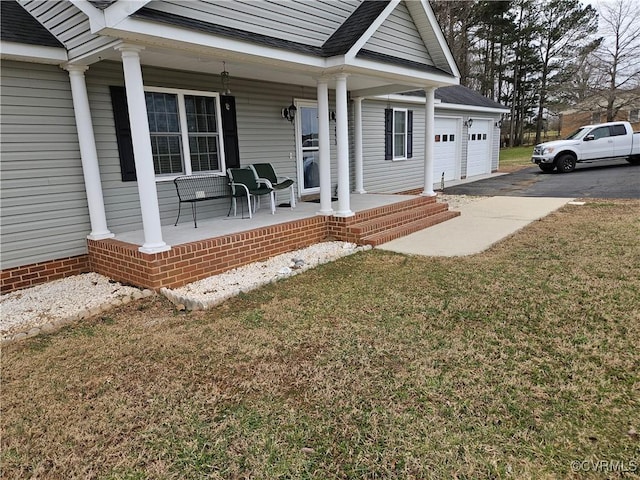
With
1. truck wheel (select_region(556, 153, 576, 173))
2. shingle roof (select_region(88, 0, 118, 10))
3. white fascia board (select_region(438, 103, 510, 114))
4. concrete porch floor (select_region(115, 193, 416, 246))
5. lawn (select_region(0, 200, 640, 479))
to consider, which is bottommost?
lawn (select_region(0, 200, 640, 479))

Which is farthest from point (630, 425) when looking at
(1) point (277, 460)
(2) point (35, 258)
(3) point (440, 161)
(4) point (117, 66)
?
(3) point (440, 161)

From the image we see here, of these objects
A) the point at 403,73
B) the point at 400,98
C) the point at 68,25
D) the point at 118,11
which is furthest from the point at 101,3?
the point at 400,98

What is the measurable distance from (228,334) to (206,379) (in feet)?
2.23

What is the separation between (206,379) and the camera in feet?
9.13

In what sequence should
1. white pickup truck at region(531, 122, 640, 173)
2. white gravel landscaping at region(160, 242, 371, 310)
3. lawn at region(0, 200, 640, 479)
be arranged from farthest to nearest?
white pickup truck at region(531, 122, 640, 173) → white gravel landscaping at region(160, 242, 371, 310) → lawn at region(0, 200, 640, 479)

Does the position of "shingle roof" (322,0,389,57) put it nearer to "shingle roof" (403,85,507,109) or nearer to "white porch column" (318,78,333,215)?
"white porch column" (318,78,333,215)

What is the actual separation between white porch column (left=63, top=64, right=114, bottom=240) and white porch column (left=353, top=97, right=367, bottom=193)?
216 inches

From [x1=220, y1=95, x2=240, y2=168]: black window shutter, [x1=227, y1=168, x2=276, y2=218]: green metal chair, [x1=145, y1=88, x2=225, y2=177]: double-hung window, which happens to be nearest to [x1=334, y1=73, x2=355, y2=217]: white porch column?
[x1=227, y1=168, x2=276, y2=218]: green metal chair

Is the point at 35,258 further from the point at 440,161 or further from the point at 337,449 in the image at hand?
the point at 440,161

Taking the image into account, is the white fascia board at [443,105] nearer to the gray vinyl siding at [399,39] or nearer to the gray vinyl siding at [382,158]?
the gray vinyl siding at [382,158]

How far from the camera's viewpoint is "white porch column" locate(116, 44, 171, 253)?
400 cm

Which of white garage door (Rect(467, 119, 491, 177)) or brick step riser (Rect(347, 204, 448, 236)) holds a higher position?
white garage door (Rect(467, 119, 491, 177))

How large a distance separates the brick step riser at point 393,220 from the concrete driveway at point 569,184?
161 inches

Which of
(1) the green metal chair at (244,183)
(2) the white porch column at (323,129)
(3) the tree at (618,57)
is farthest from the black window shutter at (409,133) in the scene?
(3) the tree at (618,57)
